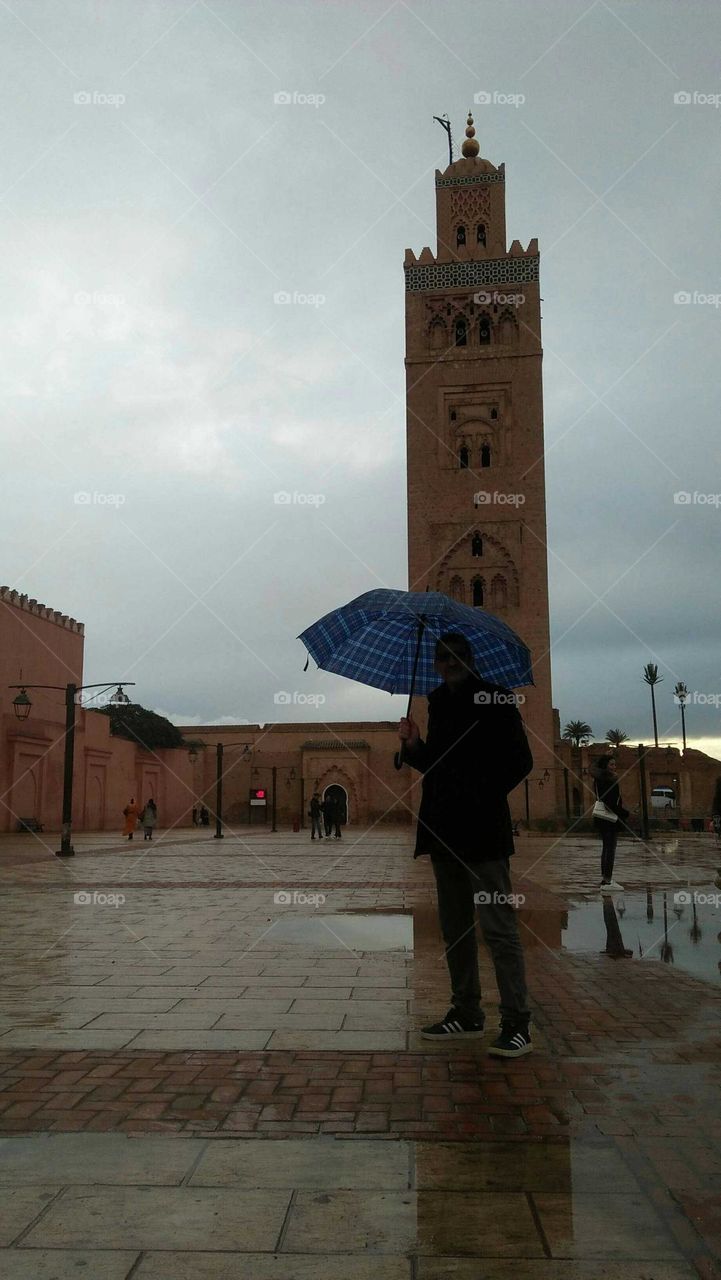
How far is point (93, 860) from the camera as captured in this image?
62.0ft

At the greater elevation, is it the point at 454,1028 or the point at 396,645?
the point at 396,645

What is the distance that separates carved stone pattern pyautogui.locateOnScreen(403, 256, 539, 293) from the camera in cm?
4709

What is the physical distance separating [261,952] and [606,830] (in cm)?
506

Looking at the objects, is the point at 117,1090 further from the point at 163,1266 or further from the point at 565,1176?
the point at 565,1176

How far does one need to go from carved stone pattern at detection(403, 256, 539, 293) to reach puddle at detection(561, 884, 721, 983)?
136 feet

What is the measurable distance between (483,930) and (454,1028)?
49 centimetres

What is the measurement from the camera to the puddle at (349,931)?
738cm

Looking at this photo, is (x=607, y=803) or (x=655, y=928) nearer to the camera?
(x=655, y=928)

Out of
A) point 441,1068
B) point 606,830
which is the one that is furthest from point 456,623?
point 606,830

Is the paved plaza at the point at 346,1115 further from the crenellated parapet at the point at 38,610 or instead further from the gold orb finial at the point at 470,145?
the gold orb finial at the point at 470,145

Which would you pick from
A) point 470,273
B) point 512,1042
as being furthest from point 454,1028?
point 470,273

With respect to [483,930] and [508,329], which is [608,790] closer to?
[483,930]

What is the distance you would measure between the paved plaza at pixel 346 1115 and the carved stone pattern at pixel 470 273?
146ft

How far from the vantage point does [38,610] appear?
117ft
